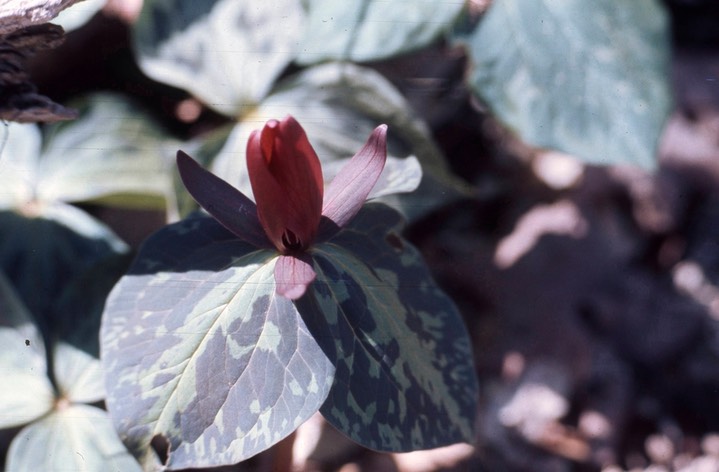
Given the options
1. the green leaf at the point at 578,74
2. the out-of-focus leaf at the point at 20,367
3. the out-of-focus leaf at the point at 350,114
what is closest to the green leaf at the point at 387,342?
the out-of-focus leaf at the point at 350,114

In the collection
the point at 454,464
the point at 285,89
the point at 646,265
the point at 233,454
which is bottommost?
the point at 454,464

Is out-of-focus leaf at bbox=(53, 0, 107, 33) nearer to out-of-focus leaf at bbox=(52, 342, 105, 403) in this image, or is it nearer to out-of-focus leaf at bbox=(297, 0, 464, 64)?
out-of-focus leaf at bbox=(297, 0, 464, 64)

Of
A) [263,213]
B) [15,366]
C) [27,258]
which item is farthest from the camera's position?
[27,258]

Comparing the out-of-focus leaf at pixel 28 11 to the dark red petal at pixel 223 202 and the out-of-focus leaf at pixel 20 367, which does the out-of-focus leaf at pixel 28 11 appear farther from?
the out-of-focus leaf at pixel 20 367

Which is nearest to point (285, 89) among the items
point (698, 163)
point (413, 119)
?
point (413, 119)

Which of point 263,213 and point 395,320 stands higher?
point 263,213

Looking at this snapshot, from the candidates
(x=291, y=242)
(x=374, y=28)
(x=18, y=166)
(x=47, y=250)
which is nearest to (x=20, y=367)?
(x=47, y=250)

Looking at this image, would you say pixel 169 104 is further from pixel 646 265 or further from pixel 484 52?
pixel 646 265
